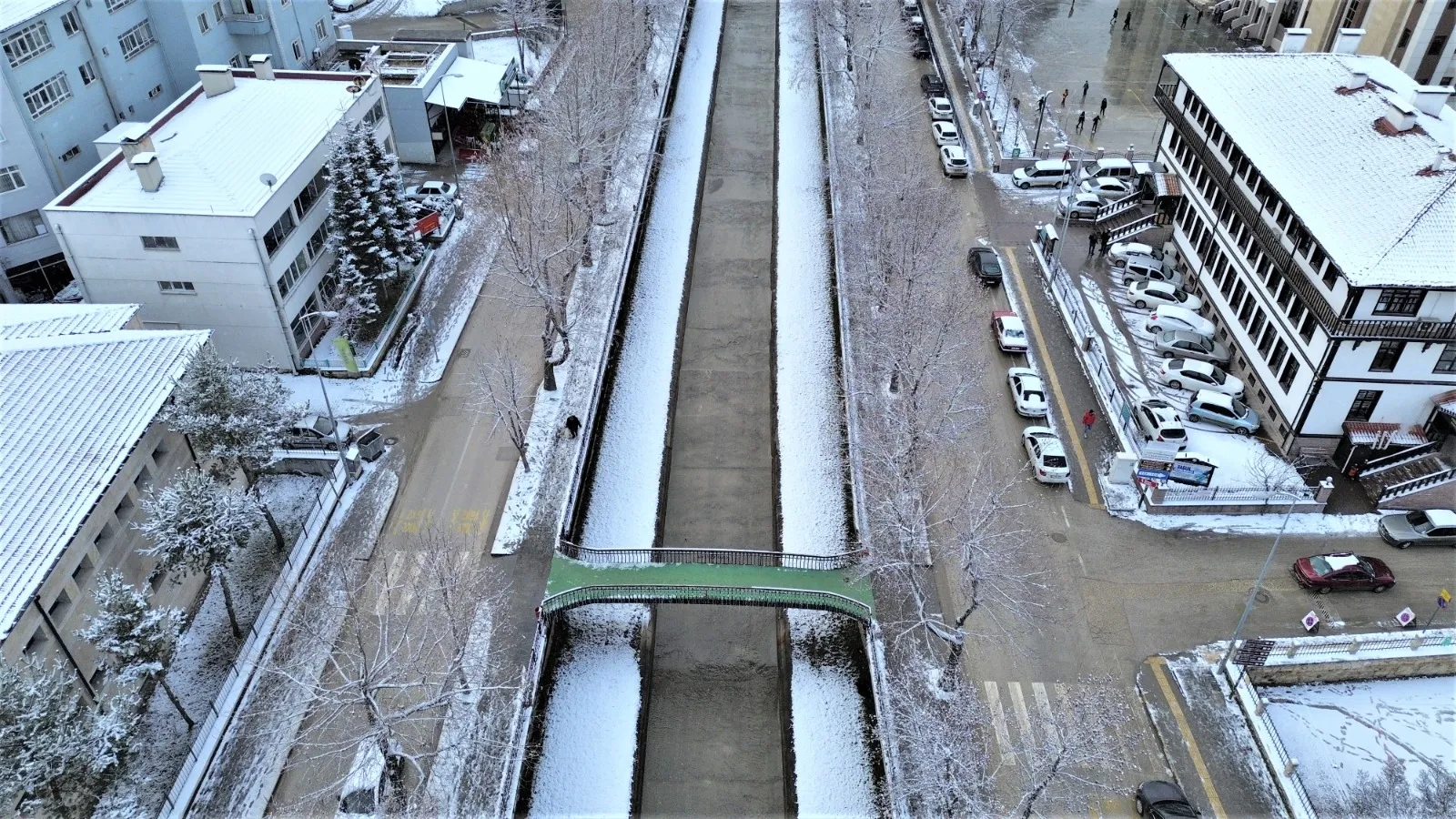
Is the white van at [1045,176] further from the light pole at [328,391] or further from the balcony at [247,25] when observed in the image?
the balcony at [247,25]

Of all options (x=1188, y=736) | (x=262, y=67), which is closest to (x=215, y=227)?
(x=262, y=67)

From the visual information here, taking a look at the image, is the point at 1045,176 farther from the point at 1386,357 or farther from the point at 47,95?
the point at 47,95

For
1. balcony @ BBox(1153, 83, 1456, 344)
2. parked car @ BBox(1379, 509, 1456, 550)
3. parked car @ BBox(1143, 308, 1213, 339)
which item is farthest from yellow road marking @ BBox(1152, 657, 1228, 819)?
parked car @ BBox(1143, 308, 1213, 339)

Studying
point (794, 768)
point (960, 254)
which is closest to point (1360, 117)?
point (960, 254)

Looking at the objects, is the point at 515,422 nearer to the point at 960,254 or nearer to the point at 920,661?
the point at 920,661

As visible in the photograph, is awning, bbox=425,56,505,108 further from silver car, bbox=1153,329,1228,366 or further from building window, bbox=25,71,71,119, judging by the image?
silver car, bbox=1153,329,1228,366
